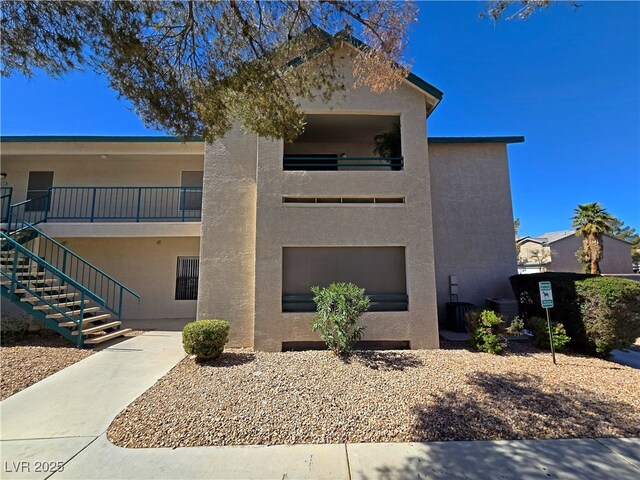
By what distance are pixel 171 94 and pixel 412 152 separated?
5918 millimetres

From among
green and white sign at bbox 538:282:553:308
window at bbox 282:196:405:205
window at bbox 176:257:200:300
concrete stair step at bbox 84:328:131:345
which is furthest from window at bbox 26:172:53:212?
green and white sign at bbox 538:282:553:308

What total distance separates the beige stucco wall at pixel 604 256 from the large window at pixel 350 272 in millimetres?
32677

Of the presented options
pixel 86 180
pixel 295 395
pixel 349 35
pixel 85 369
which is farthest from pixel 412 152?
pixel 86 180

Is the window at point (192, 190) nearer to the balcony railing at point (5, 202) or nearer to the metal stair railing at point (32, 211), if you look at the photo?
the metal stair railing at point (32, 211)

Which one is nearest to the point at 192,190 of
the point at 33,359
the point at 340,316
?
the point at 33,359

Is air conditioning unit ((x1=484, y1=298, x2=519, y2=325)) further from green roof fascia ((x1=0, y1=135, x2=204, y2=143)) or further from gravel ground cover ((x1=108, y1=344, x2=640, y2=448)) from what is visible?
green roof fascia ((x1=0, y1=135, x2=204, y2=143))

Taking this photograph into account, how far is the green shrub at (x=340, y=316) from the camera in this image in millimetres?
6523

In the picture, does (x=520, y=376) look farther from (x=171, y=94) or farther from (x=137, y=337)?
(x=137, y=337)

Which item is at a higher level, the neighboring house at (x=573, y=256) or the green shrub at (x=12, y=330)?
the neighboring house at (x=573, y=256)

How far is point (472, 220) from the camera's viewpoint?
400 inches

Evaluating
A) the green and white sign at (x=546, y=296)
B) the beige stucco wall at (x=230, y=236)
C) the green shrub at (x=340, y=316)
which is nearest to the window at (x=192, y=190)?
the beige stucco wall at (x=230, y=236)

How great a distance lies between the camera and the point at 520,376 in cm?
577

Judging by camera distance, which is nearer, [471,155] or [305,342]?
[305,342]

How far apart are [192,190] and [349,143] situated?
5.97 metres
